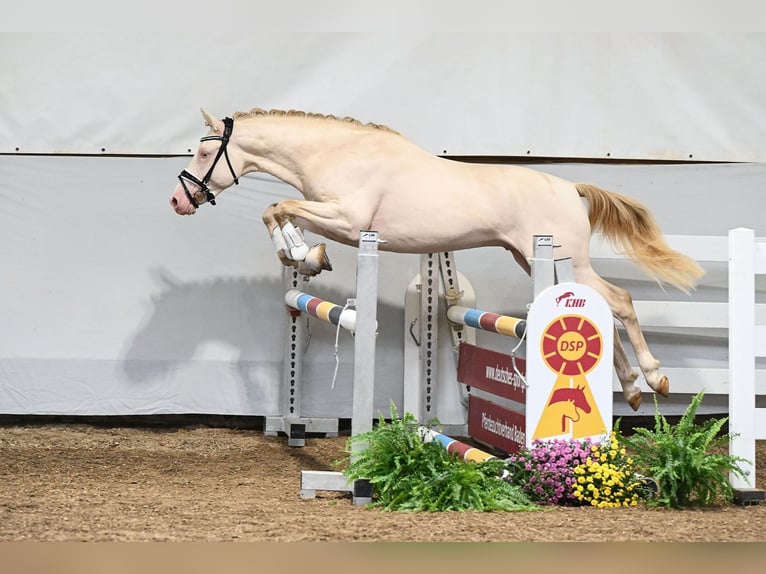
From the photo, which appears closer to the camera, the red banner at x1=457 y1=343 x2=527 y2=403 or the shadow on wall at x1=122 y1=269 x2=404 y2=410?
the red banner at x1=457 y1=343 x2=527 y2=403

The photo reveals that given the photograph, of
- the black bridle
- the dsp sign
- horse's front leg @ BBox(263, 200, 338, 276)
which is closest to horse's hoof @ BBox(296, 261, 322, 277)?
horse's front leg @ BBox(263, 200, 338, 276)

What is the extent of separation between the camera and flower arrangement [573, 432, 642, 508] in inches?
114

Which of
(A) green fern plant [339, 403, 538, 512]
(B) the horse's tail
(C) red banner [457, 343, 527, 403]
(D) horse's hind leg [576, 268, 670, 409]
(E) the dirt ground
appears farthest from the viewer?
(B) the horse's tail

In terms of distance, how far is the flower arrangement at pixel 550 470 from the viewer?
9.52 ft

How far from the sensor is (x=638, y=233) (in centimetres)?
391

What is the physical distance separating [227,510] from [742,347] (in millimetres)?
1771

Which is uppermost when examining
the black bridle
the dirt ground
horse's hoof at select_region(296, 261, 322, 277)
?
the black bridle

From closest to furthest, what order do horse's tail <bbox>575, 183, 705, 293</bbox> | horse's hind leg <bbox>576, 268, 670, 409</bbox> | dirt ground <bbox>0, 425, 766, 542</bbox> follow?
dirt ground <bbox>0, 425, 766, 542</bbox> → horse's hind leg <bbox>576, 268, 670, 409</bbox> → horse's tail <bbox>575, 183, 705, 293</bbox>

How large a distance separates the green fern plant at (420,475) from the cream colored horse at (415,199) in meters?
0.85

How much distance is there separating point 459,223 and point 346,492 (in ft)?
3.82

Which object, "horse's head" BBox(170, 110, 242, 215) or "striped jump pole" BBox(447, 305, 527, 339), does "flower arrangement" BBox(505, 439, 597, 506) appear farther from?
"horse's head" BBox(170, 110, 242, 215)

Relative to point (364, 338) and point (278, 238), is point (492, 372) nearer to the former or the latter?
point (364, 338)

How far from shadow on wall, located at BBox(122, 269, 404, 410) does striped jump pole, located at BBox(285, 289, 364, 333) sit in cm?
38

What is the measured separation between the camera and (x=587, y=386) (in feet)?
9.84
